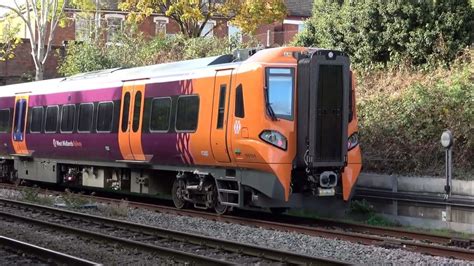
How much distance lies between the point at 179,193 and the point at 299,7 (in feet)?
112

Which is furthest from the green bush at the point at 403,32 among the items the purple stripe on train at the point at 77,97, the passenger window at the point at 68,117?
the passenger window at the point at 68,117

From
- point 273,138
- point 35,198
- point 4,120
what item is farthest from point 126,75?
point 4,120

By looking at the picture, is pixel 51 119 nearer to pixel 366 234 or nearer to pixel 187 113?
pixel 187 113

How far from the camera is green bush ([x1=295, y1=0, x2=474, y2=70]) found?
1939 centimetres

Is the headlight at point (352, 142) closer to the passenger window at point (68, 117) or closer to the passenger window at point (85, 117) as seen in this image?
the passenger window at point (85, 117)

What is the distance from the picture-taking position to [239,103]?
12.9m

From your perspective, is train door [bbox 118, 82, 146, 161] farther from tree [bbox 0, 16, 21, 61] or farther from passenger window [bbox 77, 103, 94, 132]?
tree [bbox 0, 16, 21, 61]

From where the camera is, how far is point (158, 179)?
53.2 feet

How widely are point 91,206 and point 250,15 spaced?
63.6 feet

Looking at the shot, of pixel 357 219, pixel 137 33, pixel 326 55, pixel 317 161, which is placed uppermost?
pixel 137 33

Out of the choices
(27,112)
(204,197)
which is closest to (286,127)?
(204,197)

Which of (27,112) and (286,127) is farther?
(27,112)

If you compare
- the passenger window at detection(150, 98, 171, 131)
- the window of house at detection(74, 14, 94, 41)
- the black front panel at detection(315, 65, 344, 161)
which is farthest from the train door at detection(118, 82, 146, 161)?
the window of house at detection(74, 14, 94, 41)

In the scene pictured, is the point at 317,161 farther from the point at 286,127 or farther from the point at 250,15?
the point at 250,15
